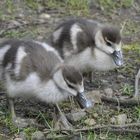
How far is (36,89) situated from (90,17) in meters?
1.95

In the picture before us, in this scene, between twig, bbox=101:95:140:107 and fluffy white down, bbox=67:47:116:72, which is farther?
fluffy white down, bbox=67:47:116:72

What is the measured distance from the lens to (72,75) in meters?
3.48

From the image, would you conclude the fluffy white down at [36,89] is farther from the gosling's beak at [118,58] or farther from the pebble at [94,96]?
the gosling's beak at [118,58]

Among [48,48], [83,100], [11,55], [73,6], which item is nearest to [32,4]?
[73,6]

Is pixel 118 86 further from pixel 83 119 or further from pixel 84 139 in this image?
pixel 84 139

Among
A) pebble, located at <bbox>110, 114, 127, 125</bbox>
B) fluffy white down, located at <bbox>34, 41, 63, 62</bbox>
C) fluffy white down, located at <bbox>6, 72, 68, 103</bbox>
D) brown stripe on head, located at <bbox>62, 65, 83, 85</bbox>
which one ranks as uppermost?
fluffy white down, located at <bbox>34, 41, 63, 62</bbox>

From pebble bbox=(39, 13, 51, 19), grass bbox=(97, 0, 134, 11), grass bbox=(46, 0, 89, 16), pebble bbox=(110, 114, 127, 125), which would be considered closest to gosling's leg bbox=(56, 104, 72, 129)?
pebble bbox=(110, 114, 127, 125)

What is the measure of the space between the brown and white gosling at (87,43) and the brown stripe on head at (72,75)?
0.56 m

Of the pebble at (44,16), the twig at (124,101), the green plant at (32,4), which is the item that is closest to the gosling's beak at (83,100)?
the twig at (124,101)

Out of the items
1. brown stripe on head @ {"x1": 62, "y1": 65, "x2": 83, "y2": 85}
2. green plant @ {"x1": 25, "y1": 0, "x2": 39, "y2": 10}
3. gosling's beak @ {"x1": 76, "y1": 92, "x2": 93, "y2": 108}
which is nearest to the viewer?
brown stripe on head @ {"x1": 62, "y1": 65, "x2": 83, "y2": 85}

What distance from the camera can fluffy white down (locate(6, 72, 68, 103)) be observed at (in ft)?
11.8

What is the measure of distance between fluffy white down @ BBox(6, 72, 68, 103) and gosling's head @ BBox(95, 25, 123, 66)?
0.65m

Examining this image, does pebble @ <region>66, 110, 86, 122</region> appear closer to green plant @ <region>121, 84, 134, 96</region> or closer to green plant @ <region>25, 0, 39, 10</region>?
green plant @ <region>121, 84, 134, 96</region>

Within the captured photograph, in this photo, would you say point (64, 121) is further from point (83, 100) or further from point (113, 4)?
Result: point (113, 4)
